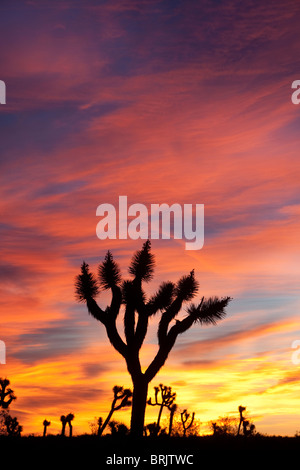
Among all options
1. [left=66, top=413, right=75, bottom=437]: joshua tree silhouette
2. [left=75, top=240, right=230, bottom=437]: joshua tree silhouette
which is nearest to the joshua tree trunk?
[left=75, top=240, right=230, bottom=437]: joshua tree silhouette

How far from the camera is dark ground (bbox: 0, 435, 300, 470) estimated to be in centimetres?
1329

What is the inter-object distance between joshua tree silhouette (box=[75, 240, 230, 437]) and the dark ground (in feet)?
6.58

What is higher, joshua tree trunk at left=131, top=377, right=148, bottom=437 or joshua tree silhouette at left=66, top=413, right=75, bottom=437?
joshua tree trunk at left=131, top=377, right=148, bottom=437

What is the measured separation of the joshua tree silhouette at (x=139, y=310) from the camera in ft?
58.8

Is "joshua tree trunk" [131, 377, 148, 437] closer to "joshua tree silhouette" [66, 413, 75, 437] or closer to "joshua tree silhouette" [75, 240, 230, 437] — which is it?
"joshua tree silhouette" [75, 240, 230, 437]

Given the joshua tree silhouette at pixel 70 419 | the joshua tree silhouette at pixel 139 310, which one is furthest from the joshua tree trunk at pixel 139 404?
the joshua tree silhouette at pixel 70 419

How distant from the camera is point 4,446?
50.9ft
